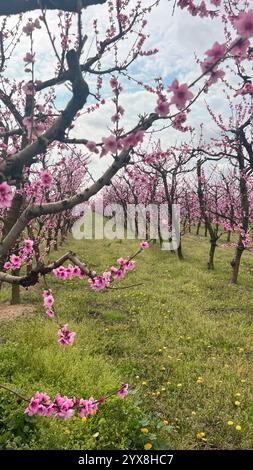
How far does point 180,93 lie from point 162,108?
6.2 inches

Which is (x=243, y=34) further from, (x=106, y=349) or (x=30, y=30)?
(x=106, y=349)

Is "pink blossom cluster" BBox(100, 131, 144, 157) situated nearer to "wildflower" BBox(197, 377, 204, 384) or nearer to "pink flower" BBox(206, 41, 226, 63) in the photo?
"pink flower" BBox(206, 41, 226, 63)

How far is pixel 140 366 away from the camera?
7.20 meters

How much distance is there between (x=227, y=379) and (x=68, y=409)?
400 centimetres

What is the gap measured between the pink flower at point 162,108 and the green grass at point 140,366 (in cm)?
373

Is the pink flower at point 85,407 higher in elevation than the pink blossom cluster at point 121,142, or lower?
lower

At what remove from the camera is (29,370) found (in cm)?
633

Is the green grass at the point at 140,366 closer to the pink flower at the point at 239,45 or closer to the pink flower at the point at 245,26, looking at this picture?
the pink flower at the point at 239,45

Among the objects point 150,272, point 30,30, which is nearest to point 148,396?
point 30,30

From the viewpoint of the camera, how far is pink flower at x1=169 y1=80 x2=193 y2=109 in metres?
2.68

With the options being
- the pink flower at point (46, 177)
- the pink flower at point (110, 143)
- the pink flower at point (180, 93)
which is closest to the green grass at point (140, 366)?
the pink flower at point (46, 177)

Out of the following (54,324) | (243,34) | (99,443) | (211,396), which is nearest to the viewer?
(243,34)

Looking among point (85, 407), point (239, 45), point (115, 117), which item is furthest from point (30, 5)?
point (85, 407)

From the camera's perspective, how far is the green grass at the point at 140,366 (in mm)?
4816
